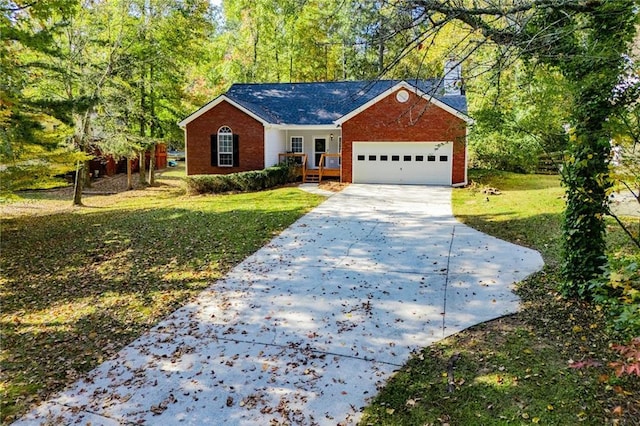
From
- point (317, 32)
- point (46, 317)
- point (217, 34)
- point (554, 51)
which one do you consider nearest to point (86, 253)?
point (46, 317)

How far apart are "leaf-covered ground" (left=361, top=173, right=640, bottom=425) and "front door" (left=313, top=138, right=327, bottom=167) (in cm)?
1628

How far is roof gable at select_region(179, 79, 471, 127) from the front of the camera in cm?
2069

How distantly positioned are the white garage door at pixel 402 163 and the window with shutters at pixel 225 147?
5741 millimetres

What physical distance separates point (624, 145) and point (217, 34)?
1436 inches

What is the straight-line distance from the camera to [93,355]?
5.23 m

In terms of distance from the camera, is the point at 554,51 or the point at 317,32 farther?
the point at 317,32

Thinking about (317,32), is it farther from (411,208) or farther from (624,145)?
(624,145)

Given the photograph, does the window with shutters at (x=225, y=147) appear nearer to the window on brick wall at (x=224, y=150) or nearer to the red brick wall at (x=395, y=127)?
the window on brick wall at (x=224, y=150)

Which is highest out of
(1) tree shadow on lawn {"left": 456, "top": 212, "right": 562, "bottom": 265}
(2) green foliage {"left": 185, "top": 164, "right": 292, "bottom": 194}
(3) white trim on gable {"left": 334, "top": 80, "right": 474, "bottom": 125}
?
(3) white trim on gable {"left": 334, "top": 80, "right": 474, "bottom": 125}

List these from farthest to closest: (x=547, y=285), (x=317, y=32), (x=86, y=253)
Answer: (x=317, y=32) < (x=86, y=253) < (x=547, y=285)

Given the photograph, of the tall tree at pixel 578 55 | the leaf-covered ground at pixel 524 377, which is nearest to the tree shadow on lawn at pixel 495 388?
the leaf-covered ground at pixel 524 377

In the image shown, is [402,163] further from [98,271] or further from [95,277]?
[95,277]

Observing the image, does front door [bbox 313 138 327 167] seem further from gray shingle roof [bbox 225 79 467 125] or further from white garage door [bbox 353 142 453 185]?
white garage door [bbox 353 142 453 185]

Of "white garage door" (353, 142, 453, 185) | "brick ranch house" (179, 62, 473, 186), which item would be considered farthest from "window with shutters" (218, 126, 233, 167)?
"white garage door" (353, 142, 453, 185)
